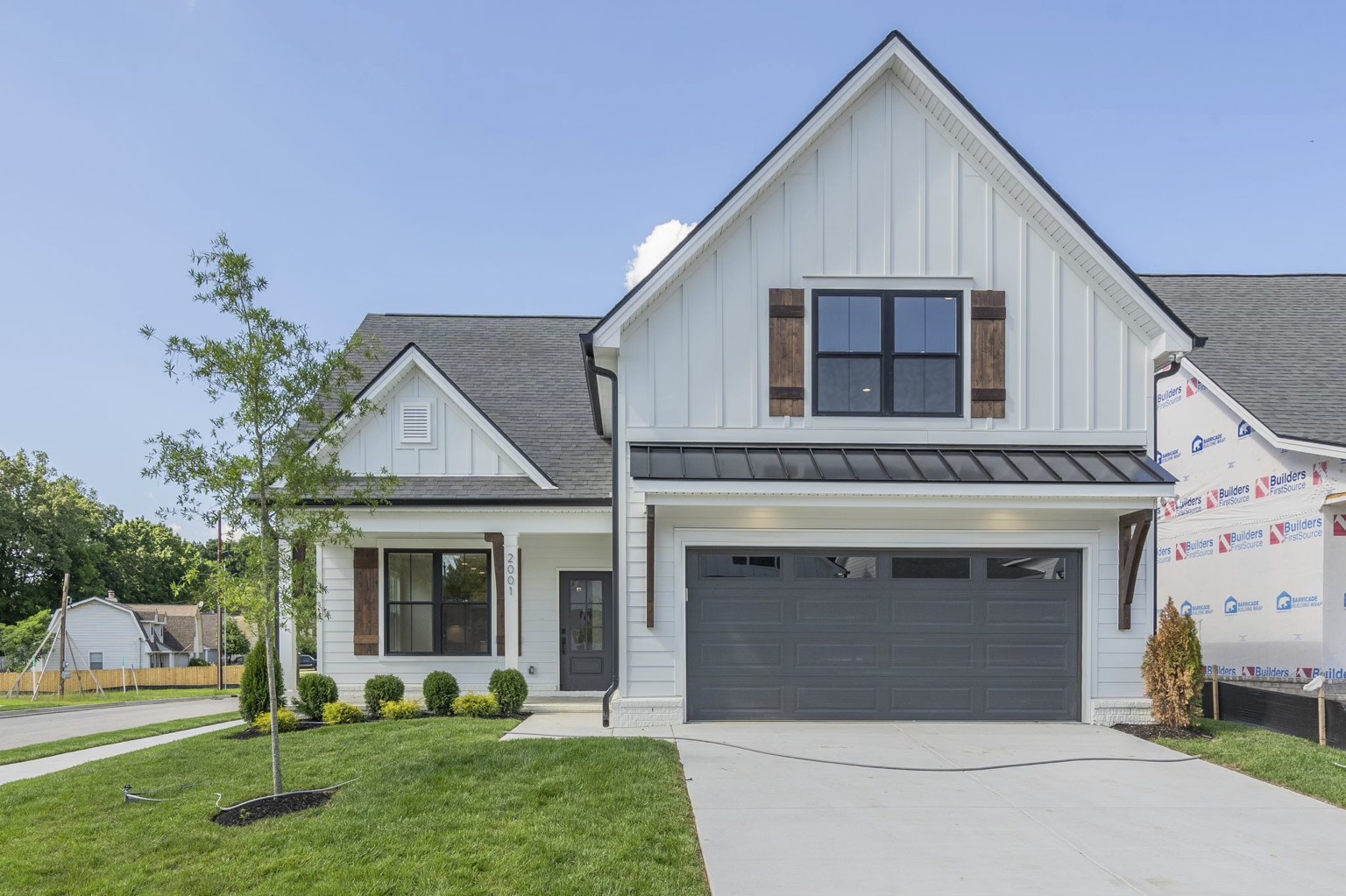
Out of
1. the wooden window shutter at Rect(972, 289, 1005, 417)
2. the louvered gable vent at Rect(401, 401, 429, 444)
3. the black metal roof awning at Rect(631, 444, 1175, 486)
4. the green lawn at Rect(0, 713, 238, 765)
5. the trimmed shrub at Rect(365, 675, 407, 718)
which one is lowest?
the green lawn at Rect(0, 713, 238, 765)

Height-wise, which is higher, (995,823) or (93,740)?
(995,823)

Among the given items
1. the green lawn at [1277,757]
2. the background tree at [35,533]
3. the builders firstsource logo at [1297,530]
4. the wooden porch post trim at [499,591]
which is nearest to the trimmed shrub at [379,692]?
the wooden porch post trim at [499,591]

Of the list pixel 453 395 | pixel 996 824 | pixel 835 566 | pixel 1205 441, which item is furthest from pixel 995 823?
pixel 1205 441

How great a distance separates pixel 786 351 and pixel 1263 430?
7.73 metres

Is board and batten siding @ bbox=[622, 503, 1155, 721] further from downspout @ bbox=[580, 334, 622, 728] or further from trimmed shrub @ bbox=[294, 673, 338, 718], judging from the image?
trimmed shrub @ bbox=[294, 673, 338, 718]

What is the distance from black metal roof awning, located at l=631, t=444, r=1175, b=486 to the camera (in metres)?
10.4

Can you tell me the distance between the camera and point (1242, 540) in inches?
556

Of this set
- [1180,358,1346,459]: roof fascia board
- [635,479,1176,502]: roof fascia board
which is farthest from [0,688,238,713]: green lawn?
[1180,358,1346,459]: roof fascia board

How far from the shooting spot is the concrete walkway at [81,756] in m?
9.98

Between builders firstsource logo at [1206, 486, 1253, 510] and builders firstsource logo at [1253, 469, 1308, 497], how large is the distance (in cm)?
20

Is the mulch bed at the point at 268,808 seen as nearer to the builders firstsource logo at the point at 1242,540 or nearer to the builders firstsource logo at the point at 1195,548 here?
the builders firstsource logo at the point at 1242,540

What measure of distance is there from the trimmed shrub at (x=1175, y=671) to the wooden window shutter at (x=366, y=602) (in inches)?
432

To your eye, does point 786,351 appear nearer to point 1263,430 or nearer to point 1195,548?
point 1263,430

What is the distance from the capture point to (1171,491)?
34.2ft
